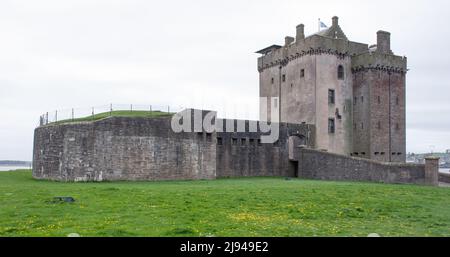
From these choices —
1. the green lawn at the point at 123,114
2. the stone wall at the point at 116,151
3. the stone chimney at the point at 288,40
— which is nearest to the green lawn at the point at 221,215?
the stone wall at the point at 116,151

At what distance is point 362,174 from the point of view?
122 ft

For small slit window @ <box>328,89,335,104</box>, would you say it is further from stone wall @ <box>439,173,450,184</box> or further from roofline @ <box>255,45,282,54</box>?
stone wall @ <box>439,173,450,184</box>

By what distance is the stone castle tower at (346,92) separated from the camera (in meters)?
48.9

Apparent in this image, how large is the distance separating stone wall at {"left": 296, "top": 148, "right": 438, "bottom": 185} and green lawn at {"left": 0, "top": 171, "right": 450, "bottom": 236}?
43.4 feet

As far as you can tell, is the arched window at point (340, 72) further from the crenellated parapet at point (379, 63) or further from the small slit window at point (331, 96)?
the small slit window at point (331, 96)

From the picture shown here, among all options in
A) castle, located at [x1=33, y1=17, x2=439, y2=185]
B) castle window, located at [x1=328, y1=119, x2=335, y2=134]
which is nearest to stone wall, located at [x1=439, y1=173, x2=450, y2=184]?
castle, located at [x1=33, y1=17, x2=439, y2=185]

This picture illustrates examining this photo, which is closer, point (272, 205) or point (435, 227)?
point (435, 227)

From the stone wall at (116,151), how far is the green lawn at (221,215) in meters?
11.7

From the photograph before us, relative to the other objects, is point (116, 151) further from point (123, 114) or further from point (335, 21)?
point (335, 21)

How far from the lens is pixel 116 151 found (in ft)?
109

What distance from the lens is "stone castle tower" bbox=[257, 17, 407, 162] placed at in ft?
160

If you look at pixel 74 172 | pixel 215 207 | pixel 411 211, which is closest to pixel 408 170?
pixel 411 211
